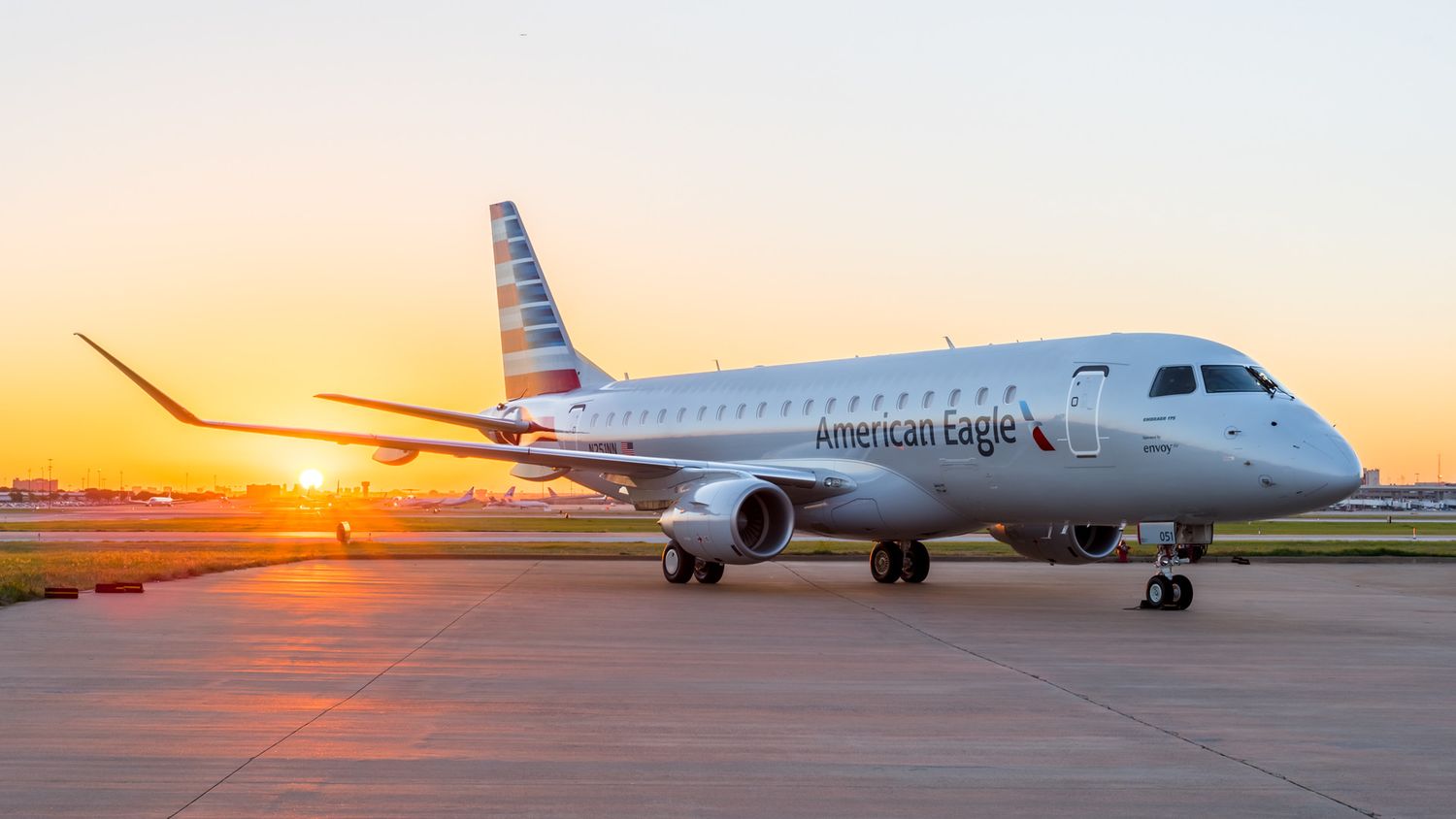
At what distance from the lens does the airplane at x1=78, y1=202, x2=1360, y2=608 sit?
1777 centimetres

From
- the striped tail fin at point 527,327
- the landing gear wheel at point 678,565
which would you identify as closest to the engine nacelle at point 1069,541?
the landing gear wheel at point 678,565

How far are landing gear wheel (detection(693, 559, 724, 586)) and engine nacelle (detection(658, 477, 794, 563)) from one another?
127 centimetres

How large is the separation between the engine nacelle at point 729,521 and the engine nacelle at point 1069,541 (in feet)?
12.0

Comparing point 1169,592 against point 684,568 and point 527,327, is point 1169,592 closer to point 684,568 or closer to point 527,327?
point 684,568

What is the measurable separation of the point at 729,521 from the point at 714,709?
1191 cm

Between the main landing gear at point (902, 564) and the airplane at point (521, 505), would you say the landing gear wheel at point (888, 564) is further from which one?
the airplane at point (521, 505)

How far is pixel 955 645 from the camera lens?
13.6 meters

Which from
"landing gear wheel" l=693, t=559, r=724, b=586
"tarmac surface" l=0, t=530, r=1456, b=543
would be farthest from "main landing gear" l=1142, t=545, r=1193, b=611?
"tarmac surface" l=0, t=530, r=1456, b=543

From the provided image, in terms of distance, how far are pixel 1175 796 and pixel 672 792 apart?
7.46 feet

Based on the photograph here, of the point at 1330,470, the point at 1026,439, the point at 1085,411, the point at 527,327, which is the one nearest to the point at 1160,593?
the point at 1085,411

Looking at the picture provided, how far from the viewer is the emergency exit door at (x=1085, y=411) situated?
62.5ft

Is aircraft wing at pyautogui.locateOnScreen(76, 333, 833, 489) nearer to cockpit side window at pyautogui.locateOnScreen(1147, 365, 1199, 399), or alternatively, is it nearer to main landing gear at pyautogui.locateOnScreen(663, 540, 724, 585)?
main landing gear at pyautogui.locateOnScreen(663, 540, 724, 585)

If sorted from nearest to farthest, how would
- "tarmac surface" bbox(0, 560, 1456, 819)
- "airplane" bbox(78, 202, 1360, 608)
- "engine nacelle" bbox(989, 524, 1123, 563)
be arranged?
"tarmac surface" bbox(0, 560, 1456, 819) < "airplane" bbox(78, 202, 1360, 608) < "engine nacelle" bbox(989, 524, 1123, 563)

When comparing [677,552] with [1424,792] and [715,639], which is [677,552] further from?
[1424,792]
